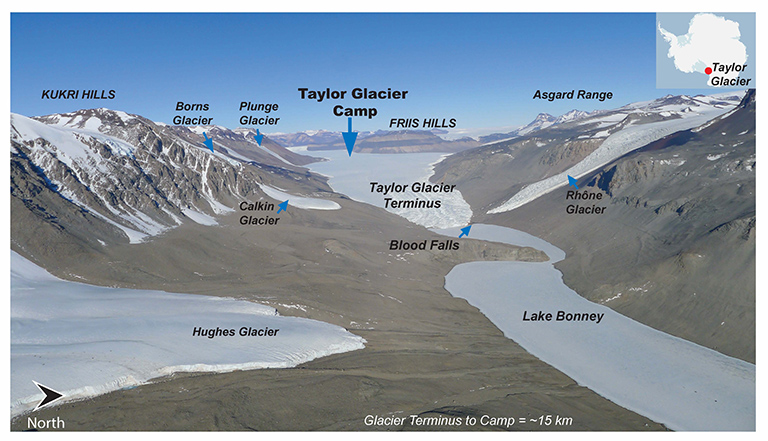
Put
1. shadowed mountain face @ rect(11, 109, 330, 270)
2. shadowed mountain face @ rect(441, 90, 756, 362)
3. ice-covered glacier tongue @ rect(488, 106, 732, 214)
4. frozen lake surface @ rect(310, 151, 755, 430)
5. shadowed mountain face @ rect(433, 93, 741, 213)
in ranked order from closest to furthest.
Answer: frozen lake surface @ rect(310, 151, 755, 430) → shadowed mountain face @ rect(441, 90, 756, 362) → shadowed mountain face @ rect(11, 109, 330, 270) → ice-covered glacier tongue @ rect(488, 106, 732, 214) → shadowed mountain face @ rect(433, 93, 741, 213)

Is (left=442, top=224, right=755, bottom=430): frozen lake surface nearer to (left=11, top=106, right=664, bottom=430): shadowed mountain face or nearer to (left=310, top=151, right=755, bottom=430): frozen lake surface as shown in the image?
(left=310, top=151, right=755, bottom=430): frozen lake surface

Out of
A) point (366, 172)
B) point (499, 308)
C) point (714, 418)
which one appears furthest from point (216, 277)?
point (366, 172)

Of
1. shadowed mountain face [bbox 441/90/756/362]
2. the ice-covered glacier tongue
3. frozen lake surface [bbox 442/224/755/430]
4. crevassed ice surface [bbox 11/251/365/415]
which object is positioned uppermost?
the ice-covered glacier tongue

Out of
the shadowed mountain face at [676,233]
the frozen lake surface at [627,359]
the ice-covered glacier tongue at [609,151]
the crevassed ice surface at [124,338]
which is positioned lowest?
the frozen lake surface at [627,359]

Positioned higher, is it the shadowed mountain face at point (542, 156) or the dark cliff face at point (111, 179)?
the shadowed mountain face at point (542, 156)

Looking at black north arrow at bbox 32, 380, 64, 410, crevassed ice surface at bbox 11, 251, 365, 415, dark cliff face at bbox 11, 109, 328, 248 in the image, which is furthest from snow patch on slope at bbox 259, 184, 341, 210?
black north arrow at bbox 32, 380, 64, 410

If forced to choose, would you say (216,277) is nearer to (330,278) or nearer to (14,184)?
(330,278)

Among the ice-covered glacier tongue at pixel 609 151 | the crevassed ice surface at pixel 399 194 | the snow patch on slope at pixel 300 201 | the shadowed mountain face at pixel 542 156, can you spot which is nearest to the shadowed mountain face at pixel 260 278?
the snow patch on slope at pixel 300 201

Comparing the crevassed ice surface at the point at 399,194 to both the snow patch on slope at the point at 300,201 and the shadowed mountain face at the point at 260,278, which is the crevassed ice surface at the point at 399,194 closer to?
the shadowed mountain face at the point at 260,278

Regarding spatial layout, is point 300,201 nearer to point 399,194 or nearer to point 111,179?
point 111,179
